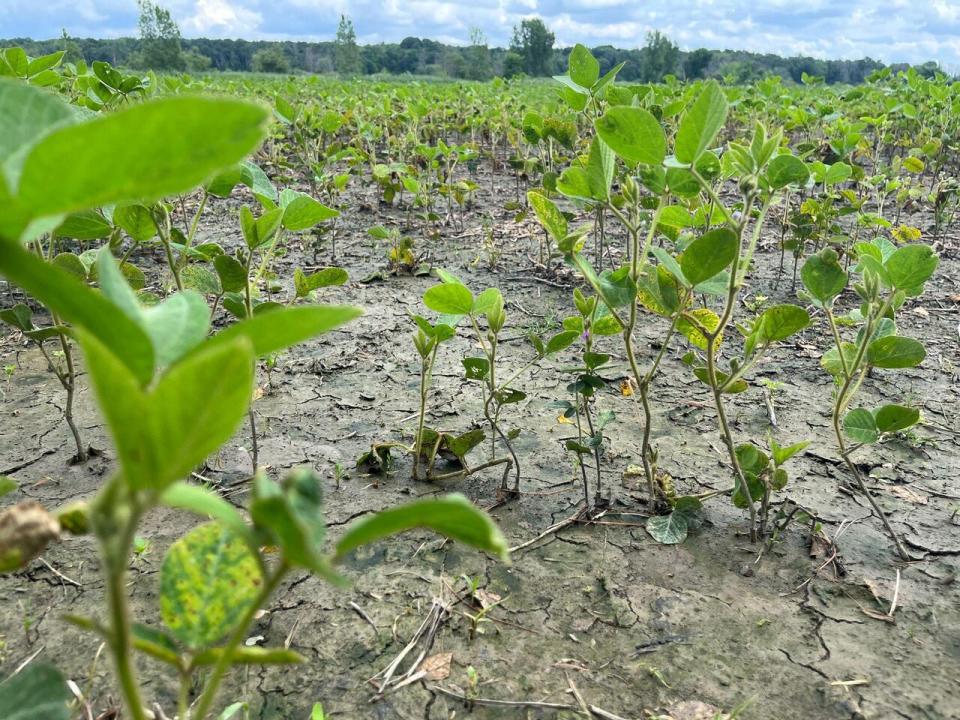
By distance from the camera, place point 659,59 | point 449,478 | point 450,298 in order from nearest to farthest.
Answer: point 450,298, point 449,478, point 659,59

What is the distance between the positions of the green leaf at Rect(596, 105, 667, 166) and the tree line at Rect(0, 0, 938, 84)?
21300 mm

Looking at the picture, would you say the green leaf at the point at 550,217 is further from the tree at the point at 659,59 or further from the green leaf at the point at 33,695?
the tree at the point at 659,59

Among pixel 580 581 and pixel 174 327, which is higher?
pixel 174 327

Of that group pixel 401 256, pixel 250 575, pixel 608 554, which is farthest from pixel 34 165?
pixel 401 256

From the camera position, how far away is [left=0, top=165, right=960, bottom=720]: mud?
1.20 meters

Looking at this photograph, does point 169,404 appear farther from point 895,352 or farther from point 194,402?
point 895,352

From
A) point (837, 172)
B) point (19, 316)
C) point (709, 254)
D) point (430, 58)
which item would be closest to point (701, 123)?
point (709, 254)

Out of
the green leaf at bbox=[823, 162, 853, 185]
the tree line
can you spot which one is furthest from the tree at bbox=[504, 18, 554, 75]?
the green leaf at bbox=[823, 162, 853, 185]

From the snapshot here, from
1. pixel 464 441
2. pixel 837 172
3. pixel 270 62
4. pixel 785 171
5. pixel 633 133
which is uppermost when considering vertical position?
pixel 270 62

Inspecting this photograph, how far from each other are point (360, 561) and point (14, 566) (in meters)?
1.12

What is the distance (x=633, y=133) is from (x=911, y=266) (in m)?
0.67

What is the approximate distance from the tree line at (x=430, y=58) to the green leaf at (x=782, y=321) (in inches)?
824

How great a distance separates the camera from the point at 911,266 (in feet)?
4.26

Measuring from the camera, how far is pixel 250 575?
2.12 ft
